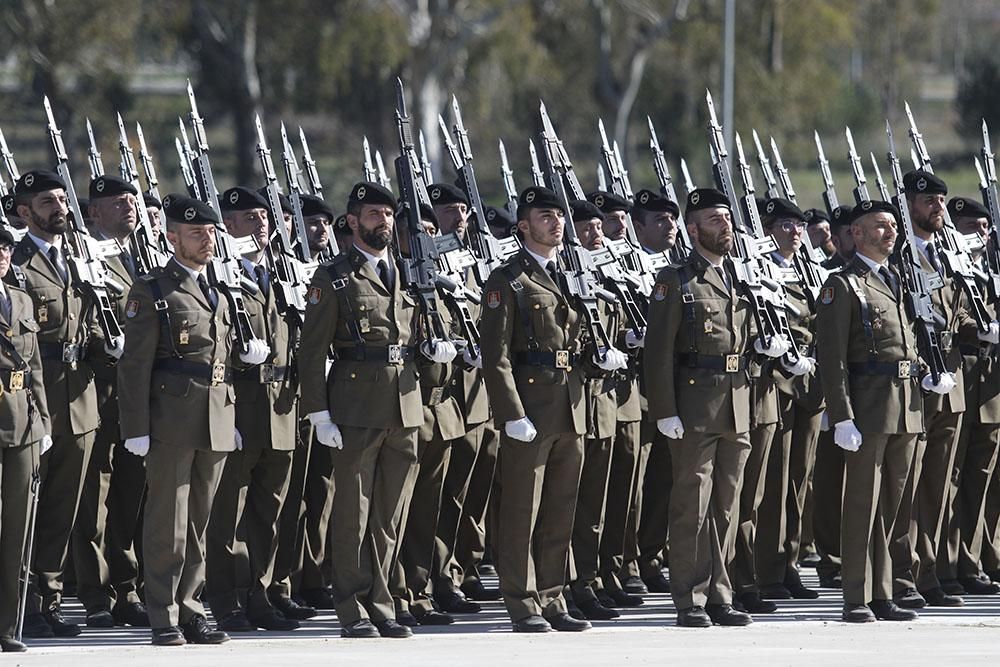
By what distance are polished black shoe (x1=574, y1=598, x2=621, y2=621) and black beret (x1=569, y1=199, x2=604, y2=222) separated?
5.88 ft

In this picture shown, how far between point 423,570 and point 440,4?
23.6 meters

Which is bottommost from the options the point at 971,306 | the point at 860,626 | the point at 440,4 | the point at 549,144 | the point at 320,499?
the point at 860,626

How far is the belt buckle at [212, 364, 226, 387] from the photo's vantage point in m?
7.67

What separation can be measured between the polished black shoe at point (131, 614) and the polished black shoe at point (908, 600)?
347cm

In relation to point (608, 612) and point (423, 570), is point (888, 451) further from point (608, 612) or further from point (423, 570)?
point (423, 570)

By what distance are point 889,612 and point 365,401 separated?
256cm

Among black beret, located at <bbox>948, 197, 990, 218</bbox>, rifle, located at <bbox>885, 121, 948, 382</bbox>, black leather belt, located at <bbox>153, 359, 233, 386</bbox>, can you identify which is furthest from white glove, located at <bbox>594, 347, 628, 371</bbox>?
black beret, located at <bbox>948, 197, 990, 218</bbox>

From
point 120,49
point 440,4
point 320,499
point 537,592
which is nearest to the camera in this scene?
point 537,592

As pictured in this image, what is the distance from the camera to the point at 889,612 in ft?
27.5

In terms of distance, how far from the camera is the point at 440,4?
103 ft

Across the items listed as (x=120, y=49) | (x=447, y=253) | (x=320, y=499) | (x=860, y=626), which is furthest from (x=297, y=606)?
(x=120, y=49)

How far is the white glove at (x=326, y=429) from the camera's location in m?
7.77

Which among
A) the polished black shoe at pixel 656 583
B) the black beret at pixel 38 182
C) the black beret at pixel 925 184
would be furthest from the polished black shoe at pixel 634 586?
the black beret at pixel 38 182

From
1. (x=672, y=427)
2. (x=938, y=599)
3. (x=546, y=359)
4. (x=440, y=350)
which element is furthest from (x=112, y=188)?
(x=938, y=599)
